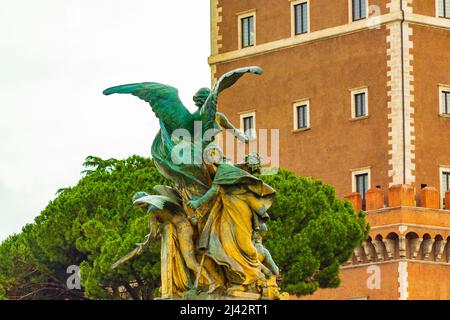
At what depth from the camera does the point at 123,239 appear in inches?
2156

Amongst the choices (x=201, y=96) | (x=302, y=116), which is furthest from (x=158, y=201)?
(x=302, y=116)

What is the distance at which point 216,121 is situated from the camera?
26.1 m

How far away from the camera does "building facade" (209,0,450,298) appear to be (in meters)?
67.8

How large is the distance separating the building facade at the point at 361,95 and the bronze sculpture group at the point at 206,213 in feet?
132

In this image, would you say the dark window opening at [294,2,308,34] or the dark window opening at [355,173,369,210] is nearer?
the dark window opening at [355,173,369,210]

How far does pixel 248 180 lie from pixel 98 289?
30.0m

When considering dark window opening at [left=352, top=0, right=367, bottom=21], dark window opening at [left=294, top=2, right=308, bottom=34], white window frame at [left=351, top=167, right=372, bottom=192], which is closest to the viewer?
white window frame at [left=351, top=167, right=372, bottom=192]

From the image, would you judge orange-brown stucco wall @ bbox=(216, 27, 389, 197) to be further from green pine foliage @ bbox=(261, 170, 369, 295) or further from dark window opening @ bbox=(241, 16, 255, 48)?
green pine foliage @ bbox=(261, 170, 369, 295)

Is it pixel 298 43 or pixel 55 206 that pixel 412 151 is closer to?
pixel 298 43

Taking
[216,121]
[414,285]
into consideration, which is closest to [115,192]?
[414,285]

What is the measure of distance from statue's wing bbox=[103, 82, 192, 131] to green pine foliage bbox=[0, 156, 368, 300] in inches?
1023

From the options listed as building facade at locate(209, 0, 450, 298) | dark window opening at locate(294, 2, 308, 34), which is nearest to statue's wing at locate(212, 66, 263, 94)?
building facade at locate(209, 0, 450, 298)

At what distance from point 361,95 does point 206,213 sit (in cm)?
4406

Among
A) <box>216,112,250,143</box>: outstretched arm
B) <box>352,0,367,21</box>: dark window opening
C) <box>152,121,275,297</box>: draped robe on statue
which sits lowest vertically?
<box>152,121,275,297</box>: draped robe on statue
